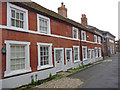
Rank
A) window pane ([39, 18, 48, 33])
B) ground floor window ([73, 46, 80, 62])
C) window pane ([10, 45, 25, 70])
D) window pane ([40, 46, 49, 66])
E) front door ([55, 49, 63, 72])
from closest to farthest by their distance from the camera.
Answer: window pane ([10, 45, 25, 70])
window pane ([40, 46, 49, 66])
window pane ([39, 18, 48, 33])
front door ([55, 49, 63, 72])
ground floor window ([73, 46, 80, 62])

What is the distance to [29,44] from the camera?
7.35 metres

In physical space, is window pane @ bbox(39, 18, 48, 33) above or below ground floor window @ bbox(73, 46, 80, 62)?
above

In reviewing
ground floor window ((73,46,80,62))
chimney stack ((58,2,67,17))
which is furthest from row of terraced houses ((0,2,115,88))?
chimney stack ((58,2,67,17))

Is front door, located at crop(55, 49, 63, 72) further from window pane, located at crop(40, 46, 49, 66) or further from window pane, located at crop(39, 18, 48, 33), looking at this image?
window pane, located at crop(39, 18, 48, 33)

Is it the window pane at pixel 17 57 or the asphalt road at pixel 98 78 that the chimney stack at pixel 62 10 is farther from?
the window pane at pixel 17 57

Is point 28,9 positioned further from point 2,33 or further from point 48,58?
point 48,58

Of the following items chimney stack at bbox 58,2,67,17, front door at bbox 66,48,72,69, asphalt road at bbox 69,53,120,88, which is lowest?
asphalt road at bbox 69,53,120,88

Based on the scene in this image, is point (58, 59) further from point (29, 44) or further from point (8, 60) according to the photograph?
point (8, 60)

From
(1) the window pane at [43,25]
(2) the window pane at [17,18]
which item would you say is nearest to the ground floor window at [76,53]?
(1) the window pane at [43,25]

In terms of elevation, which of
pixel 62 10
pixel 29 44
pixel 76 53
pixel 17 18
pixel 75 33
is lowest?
pixel 76 53

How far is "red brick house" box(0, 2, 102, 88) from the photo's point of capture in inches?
239

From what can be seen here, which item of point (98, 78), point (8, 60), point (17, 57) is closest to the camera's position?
point (8, 60)

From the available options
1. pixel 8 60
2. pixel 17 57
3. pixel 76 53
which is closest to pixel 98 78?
pixel 76 53

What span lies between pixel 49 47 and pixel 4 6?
490 centimetres
